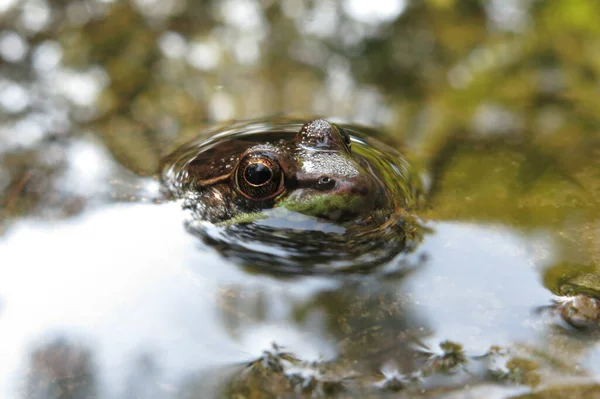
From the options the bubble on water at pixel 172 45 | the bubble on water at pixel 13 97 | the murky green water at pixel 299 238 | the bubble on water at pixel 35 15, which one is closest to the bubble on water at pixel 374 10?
the murky green water at pixel 299 238

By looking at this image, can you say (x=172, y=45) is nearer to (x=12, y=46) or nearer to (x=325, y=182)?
(x=12, y=46)

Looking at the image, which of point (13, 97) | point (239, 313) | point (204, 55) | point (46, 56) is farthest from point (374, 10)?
point (239, 313)

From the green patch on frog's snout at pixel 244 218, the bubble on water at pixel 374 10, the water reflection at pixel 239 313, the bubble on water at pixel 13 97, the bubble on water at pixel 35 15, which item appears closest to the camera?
the water reflection at pixel 239 313

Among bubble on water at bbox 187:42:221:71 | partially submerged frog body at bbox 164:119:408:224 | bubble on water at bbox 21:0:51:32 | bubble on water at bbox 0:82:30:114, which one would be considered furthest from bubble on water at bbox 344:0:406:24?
bubble on water at bbox 0:82:30:114

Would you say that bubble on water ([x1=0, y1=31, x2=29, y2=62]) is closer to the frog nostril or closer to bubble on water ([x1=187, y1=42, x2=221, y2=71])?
bubble on water ([x1=187, y1=42, x2=221, y2=71])

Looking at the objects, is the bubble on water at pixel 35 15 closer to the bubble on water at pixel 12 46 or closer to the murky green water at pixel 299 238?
the murky green water at pixel 299 238

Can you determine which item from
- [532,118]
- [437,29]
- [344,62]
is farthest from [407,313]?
[437,29]
